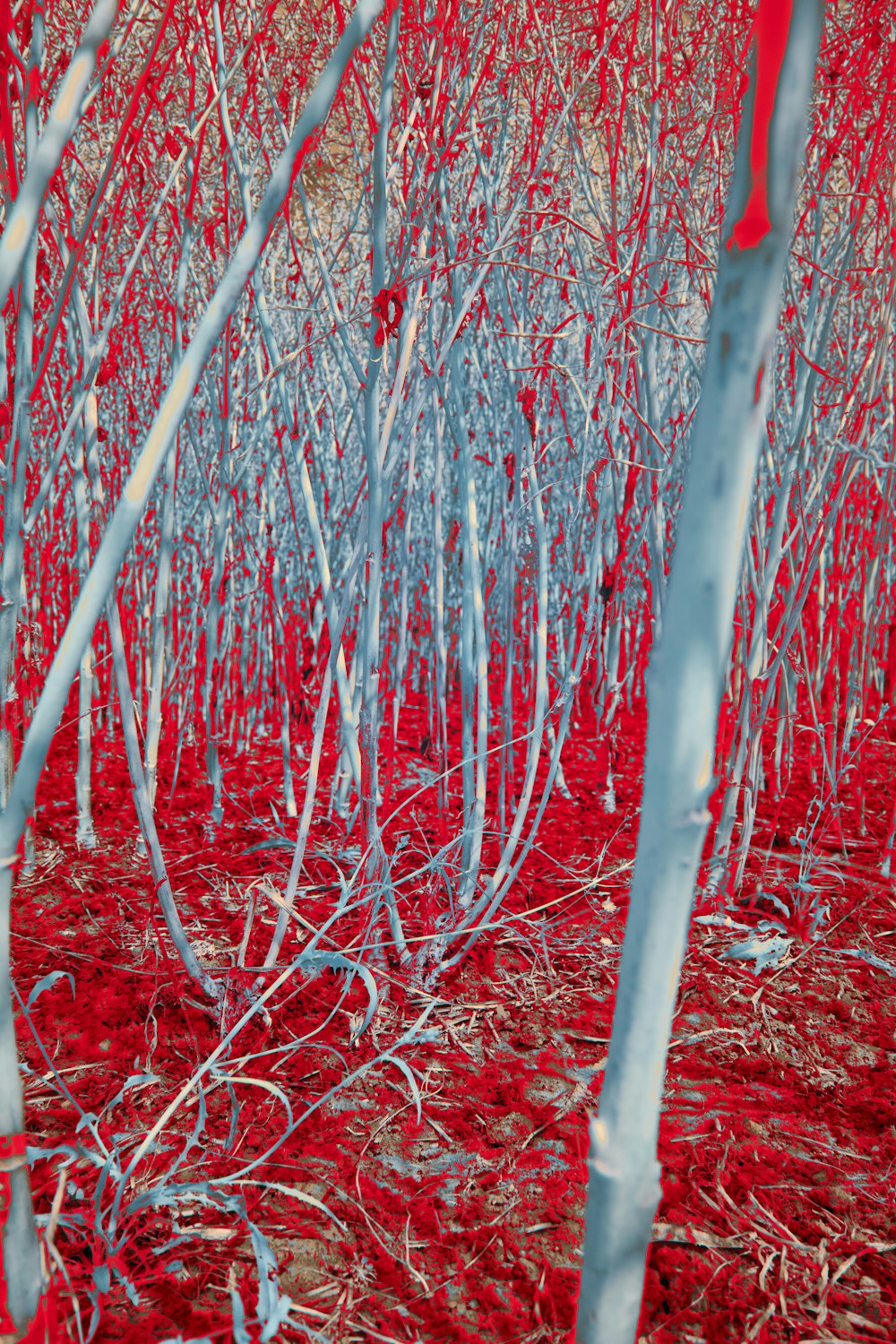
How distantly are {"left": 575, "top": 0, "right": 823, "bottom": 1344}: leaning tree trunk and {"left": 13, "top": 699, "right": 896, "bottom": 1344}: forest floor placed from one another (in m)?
0.34

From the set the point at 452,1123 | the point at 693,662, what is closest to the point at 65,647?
the point at 693,662

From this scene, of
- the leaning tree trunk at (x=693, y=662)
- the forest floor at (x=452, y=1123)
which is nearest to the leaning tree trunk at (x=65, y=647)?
the forest floor at (x=452, y=1123)

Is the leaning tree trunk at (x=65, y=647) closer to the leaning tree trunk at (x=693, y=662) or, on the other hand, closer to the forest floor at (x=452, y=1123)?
the forest floor at (x=452, y=1123)

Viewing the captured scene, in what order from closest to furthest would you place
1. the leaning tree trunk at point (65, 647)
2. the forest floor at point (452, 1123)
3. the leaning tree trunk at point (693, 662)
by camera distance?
the leaning tree trunk at point (693, 662)
the leaning tree trunk at point (65, 647)
the forest floor at point (452, 1123)

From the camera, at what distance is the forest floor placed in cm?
80

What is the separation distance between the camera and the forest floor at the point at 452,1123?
31.3 inches

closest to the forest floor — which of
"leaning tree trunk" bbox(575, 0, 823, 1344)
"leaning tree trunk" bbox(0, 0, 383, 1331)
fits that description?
"leaning tree trunk" bbox(0, 0, 383, 1331)

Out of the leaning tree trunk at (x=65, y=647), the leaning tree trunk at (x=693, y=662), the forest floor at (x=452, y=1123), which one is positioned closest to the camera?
the leaning tree trunk at (x=693, y=662)

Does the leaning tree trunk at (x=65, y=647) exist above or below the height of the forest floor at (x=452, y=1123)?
above

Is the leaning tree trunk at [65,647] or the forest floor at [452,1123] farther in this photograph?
the forest floor at [452,1123]

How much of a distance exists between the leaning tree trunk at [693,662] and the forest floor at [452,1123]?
0.34 meters

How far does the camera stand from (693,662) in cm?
50

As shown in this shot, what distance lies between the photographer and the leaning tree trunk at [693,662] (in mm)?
464

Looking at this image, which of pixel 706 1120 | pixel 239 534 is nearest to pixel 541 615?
pixel 706 1120
